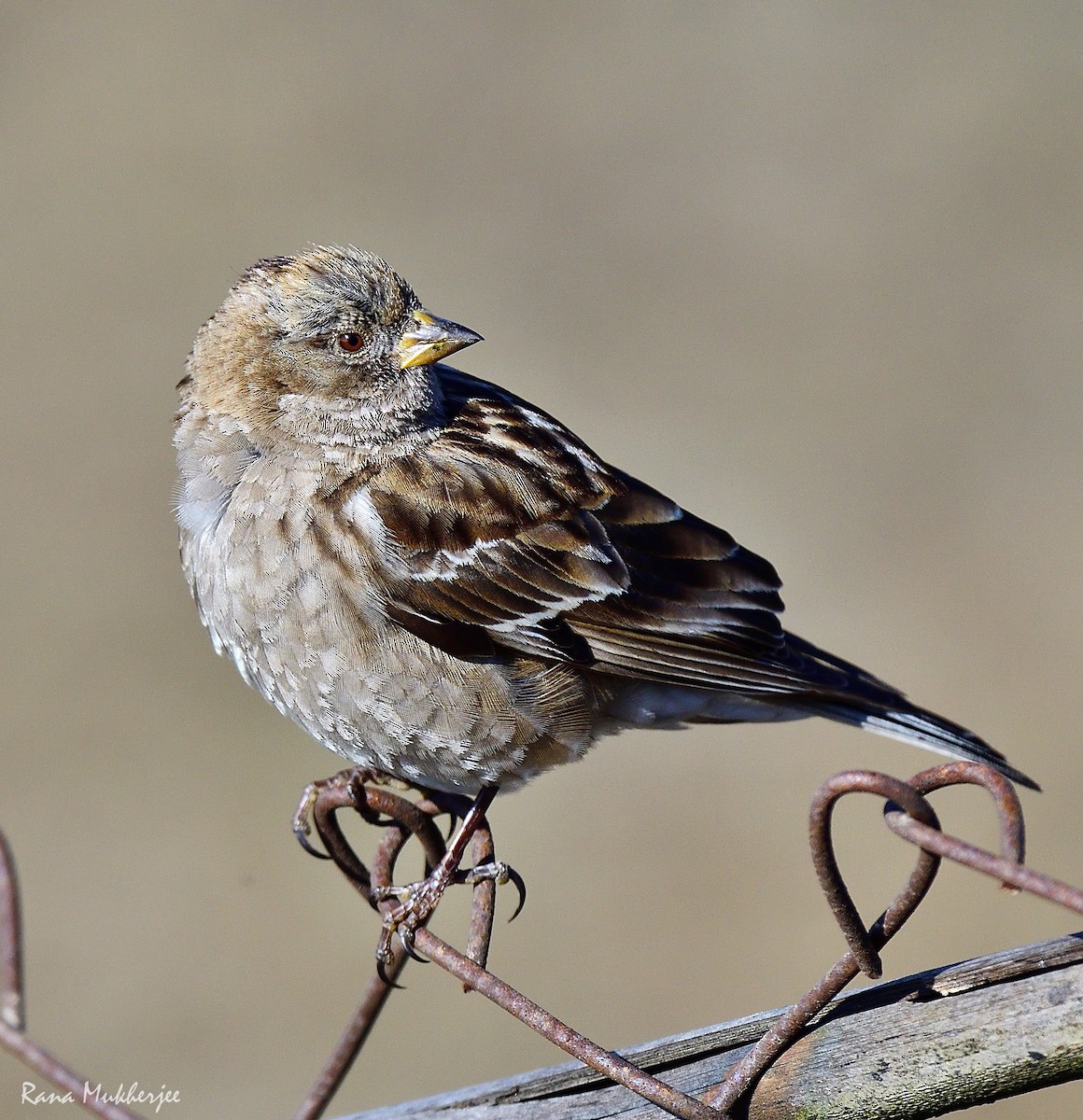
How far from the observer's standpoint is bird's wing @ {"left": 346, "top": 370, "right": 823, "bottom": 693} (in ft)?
14.3

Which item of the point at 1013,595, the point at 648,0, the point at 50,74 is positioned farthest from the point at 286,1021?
the point at 648,0

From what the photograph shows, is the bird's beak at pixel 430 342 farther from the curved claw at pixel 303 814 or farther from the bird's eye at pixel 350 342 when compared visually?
the curved claw at pixel 303 814

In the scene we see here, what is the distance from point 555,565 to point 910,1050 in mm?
2285

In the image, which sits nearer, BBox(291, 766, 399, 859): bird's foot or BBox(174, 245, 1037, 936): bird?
BBox(174, 245, 1037, 936): bird

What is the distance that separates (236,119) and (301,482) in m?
10.8

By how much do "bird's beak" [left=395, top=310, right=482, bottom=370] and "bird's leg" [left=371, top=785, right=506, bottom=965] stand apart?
1.36 m

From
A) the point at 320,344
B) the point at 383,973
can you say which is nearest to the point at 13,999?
the point at 383,973

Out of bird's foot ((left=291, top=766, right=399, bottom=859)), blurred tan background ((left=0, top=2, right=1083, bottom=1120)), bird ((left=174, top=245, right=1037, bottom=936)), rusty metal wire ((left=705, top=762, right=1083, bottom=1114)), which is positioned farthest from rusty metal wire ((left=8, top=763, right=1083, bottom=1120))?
blurred tan background ((left=0, top=2, right=1083, bottom=1120))

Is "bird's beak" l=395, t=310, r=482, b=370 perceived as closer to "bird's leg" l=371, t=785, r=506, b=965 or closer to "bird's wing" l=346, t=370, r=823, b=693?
"bird's wing" l=346, t=370, r=823, b=693

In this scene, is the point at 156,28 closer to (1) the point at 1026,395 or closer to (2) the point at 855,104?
(2) the point at 855,104

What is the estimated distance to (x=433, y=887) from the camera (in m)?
4.32

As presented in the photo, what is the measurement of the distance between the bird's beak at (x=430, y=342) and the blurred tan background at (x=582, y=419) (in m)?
4.60

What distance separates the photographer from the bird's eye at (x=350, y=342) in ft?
15.2

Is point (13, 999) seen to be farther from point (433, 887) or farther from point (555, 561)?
point (555, 561)
